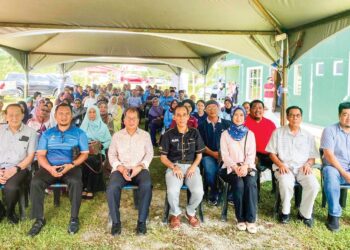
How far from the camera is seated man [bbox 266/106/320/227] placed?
3504mm

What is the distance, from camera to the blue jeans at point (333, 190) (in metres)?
3.41

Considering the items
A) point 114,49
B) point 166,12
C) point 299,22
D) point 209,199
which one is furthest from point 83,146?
point 114,49

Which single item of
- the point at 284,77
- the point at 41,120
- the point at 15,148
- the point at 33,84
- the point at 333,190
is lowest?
the point at 333,190

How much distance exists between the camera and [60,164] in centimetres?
354

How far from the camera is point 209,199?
163 inches

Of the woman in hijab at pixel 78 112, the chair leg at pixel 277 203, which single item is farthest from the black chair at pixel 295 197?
the woman in hijab at pixel 78 112

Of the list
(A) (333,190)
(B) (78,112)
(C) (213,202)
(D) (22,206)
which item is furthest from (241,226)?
(B) (78,112)

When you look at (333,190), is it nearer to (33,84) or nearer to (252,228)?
(252,228)

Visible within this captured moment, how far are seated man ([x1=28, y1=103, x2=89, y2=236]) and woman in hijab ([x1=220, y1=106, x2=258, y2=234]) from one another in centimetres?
149

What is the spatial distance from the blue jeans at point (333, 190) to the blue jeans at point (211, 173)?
1.15 m

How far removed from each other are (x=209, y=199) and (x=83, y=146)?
160 centimetres

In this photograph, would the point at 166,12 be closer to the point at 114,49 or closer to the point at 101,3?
the point at 101,3

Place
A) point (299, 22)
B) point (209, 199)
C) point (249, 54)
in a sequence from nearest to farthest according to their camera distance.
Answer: point (209, 199) < point (299, 22) < point (249, 54)

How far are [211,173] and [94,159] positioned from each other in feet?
4.66
